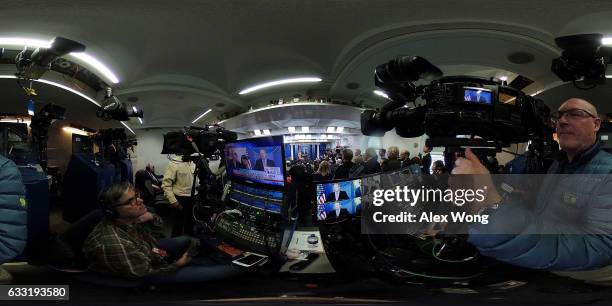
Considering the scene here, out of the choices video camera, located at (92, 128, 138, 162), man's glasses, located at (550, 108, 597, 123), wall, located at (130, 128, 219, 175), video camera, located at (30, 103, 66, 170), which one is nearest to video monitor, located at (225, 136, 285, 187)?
wall, located at (130, 128, 219, 175)

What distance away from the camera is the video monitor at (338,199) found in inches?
43.1

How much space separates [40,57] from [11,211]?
22.9 inches

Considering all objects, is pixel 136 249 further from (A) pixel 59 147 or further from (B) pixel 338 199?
(B) pixel 338 199

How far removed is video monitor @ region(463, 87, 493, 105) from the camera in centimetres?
81

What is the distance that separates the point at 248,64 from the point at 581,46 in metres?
1.26

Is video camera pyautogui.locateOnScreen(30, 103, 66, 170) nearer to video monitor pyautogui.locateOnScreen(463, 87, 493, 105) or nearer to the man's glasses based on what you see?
video monitor pyautogui.locateOnScreen(463, 87, 493, 105)

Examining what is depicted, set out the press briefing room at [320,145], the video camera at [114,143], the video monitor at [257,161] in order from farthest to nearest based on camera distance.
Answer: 1. the video monitor at [257,161]
2. the video camera at [114,143]
3. the press briefing room at [320,145]

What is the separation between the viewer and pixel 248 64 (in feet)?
3.70

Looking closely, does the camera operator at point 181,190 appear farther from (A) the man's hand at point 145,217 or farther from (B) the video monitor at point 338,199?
(B) the video monitor at point 338,199

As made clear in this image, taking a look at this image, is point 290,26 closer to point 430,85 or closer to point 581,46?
point 430,85

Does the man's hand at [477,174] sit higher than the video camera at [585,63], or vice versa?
the video camera at [585,63]

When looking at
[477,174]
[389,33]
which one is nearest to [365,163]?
[477,174]

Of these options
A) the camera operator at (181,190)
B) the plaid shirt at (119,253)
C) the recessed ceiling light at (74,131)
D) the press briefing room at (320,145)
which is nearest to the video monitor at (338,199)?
the press briefing room at (320,145)

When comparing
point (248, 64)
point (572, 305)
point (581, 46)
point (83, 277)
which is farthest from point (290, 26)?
point (572, 305)
